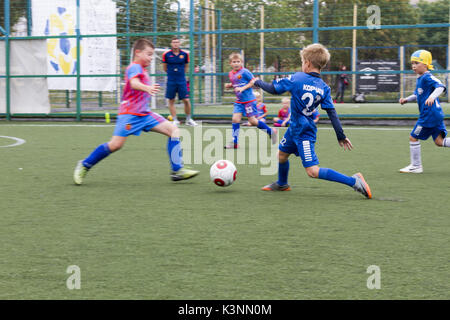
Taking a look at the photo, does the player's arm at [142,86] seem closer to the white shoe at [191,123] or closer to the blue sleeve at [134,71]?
the blue sleeve at [134,71]

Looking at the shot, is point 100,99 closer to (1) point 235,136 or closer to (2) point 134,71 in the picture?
(1) point 235,136

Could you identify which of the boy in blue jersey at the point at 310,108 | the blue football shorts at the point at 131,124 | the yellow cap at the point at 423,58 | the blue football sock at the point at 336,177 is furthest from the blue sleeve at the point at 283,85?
the yellow cap at the point at 423,58

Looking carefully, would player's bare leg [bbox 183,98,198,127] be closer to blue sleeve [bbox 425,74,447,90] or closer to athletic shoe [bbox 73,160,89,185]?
blue sleeve [bbox 425,74,447,90]

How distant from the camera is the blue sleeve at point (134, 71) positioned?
6.61 metres

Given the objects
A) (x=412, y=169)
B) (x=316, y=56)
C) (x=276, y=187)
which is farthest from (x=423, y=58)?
(x=276, y=187)

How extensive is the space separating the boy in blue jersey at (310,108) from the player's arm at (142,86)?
110 cm

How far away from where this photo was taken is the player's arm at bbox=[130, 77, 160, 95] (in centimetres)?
636

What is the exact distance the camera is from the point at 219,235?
14.4 feet

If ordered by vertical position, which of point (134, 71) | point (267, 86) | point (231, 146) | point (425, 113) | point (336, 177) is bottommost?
point (231, 146)

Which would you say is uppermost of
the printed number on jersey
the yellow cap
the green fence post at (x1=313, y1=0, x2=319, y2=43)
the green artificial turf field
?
the green fence post at (x1=313, y1=0, x2=319, y2=43)

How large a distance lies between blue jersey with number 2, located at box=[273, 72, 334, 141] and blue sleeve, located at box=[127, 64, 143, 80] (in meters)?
1.58

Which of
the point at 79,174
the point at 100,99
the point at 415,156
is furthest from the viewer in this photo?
the point at 100,99

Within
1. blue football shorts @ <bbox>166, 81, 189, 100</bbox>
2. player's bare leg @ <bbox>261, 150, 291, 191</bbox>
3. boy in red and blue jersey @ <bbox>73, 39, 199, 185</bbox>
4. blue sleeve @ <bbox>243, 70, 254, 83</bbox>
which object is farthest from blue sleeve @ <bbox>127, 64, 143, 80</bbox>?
blue football shorts @ <bbox>166, 81, 189, 100</bbox>

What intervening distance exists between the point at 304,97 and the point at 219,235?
2.03 metres
